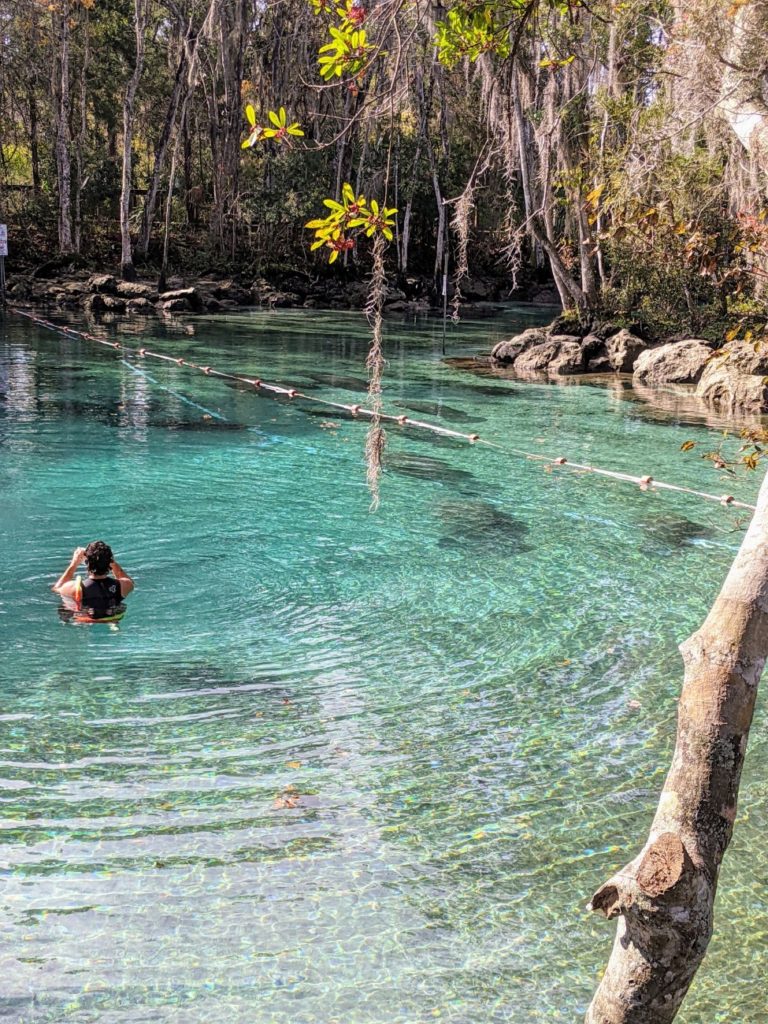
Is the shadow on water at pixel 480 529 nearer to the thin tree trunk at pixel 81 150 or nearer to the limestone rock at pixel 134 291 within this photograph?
the limestone rock at pixel 134 291

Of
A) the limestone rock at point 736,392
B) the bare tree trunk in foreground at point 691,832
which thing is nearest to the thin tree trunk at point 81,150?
the limestone rock at point 736,392

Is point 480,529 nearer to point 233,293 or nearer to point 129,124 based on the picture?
point 129,124

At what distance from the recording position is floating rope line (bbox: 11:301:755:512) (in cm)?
1148

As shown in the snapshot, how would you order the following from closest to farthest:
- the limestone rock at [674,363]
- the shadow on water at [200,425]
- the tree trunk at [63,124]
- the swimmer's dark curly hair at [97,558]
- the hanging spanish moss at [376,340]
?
the hanging spanish moss at [376,340] < the swimmer's dark curly hair at [97,558] < the shadow on water at [200,425] < the limestone rock at [674,363] < the tree trunk at [63,124]

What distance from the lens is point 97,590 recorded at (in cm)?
718

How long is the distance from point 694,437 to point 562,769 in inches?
426

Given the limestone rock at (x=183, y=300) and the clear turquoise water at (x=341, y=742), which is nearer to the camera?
the clear turquoise water at (x=341, y=742)

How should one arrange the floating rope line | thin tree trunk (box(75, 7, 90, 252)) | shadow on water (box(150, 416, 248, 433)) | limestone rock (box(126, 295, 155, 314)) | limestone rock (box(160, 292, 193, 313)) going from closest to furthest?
1. the floating rope line
2. shadow on water (box(150, 416, 248, 433))
3. limestone rock (box(126, 295, 155, 314))
4. limestone rock (box(160, 292, 193, 313))
5. thin tree trunk (box(75, 7, 90, 252))

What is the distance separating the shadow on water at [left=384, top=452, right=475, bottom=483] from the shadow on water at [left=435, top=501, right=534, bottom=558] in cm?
120

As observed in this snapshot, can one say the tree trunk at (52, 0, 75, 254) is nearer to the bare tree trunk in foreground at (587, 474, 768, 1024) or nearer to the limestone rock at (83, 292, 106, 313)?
the limestone rock at (83, 292, 106, 313)

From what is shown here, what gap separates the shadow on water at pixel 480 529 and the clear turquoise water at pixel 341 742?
0.05 meters

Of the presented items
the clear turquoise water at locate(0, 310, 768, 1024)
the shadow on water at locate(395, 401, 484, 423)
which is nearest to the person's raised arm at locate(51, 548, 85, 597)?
the clear turquoise water at locate(0, 310, 768, 1024)

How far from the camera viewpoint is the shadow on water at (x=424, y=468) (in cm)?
1238

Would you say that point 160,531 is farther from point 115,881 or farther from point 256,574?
point 115,881
